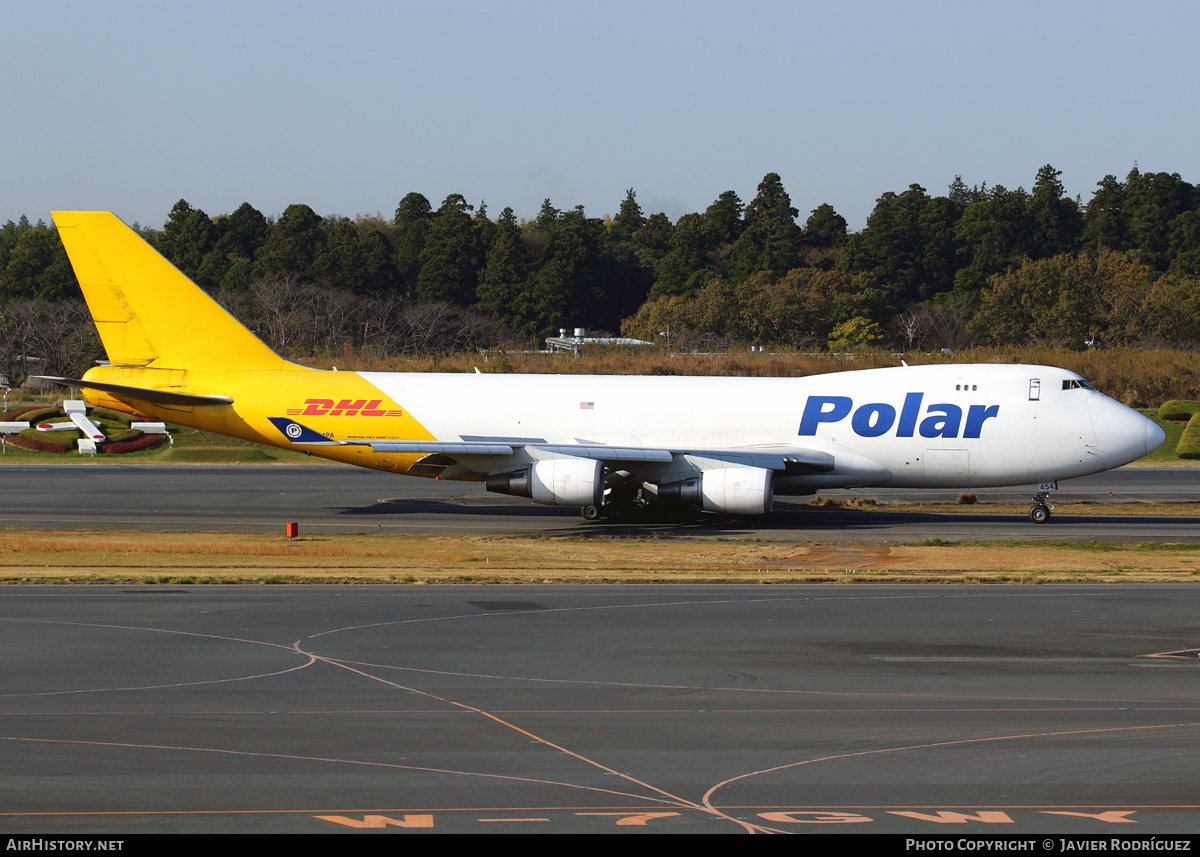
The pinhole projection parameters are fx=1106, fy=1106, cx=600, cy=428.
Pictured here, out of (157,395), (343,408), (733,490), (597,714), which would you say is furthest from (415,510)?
(597,714)

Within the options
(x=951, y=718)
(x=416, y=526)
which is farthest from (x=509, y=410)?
(x=951, y=718)

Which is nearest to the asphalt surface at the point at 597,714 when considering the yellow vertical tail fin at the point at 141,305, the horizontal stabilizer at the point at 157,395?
the horizontal stabilizer at the point at 157,395

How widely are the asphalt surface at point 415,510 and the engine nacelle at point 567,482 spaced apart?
1288mm

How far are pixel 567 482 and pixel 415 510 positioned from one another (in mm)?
7756

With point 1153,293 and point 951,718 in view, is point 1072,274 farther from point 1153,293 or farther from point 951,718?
point 951,718

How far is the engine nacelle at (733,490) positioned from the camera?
3219 centimetres

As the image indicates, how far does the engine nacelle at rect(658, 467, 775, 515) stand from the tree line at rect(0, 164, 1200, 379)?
219ft

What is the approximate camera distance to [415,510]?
37.8 meters

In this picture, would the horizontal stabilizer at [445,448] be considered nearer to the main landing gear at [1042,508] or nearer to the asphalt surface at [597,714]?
the asphalt surface at [597,714]

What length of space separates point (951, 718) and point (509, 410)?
23.3m

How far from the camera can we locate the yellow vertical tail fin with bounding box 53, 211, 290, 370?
36.2m

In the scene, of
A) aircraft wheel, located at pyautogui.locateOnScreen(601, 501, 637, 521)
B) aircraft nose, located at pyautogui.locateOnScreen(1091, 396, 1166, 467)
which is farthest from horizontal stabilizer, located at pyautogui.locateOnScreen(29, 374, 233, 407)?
aircraft nose, located at pyautogui.locateOnScreen(1091, 396, 1166, 467)

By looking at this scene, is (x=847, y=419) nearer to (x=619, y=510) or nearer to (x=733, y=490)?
(x=733, y=490)

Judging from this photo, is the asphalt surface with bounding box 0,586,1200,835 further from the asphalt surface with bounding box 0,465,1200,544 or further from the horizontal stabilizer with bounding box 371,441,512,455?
the horizontal stabilizer with bounding box 371,441,512,455
